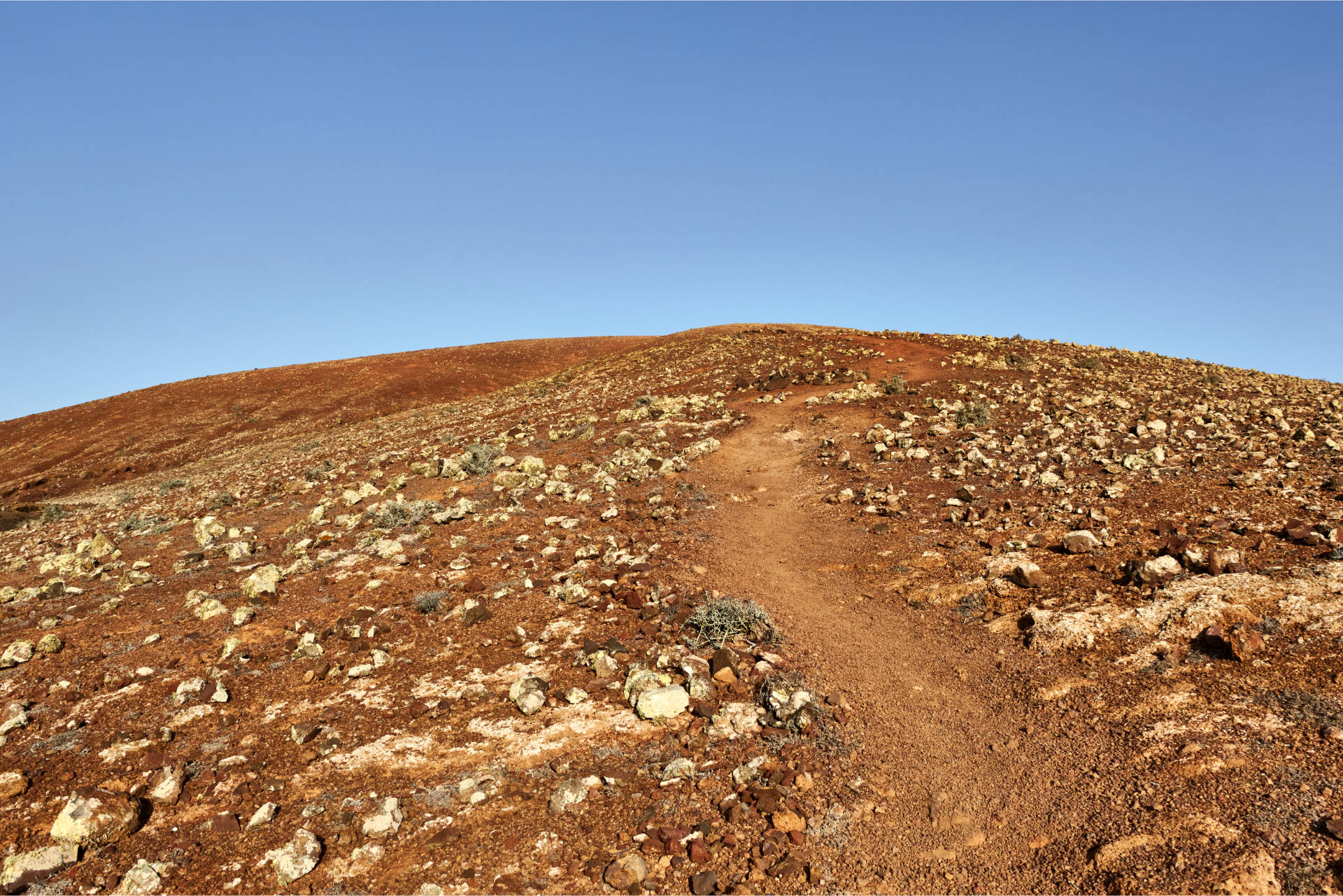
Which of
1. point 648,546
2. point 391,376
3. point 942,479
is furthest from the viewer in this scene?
point 391,376

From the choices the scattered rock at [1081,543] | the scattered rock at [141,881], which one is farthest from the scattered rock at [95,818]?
the scattered rock at [1081,543]

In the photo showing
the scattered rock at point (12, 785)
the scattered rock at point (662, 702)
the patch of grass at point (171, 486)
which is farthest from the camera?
the patch of grass at point (171, 486)

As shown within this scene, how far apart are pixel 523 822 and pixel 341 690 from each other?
2.67 metres

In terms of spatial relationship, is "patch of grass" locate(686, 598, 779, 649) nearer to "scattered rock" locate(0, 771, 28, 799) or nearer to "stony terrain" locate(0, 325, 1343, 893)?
"stony terrain" locate(0, 325, 1343, 893)

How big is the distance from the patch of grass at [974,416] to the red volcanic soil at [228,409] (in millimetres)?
30218

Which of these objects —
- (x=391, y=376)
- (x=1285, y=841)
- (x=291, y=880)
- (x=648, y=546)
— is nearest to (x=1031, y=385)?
(x=648, y=546)

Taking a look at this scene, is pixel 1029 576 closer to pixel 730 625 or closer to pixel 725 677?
pixel 730 625

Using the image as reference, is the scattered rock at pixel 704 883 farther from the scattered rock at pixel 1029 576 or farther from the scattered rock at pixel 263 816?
the scattered rock at pixel 1029 576

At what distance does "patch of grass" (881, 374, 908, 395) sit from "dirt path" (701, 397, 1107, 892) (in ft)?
29.0

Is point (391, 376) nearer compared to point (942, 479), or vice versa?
point (942, 479)

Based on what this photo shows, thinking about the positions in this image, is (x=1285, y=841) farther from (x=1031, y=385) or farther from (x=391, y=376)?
(x=391, y=376)

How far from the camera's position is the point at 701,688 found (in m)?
5.79

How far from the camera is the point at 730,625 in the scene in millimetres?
6684

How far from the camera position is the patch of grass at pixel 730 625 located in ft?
21.6
